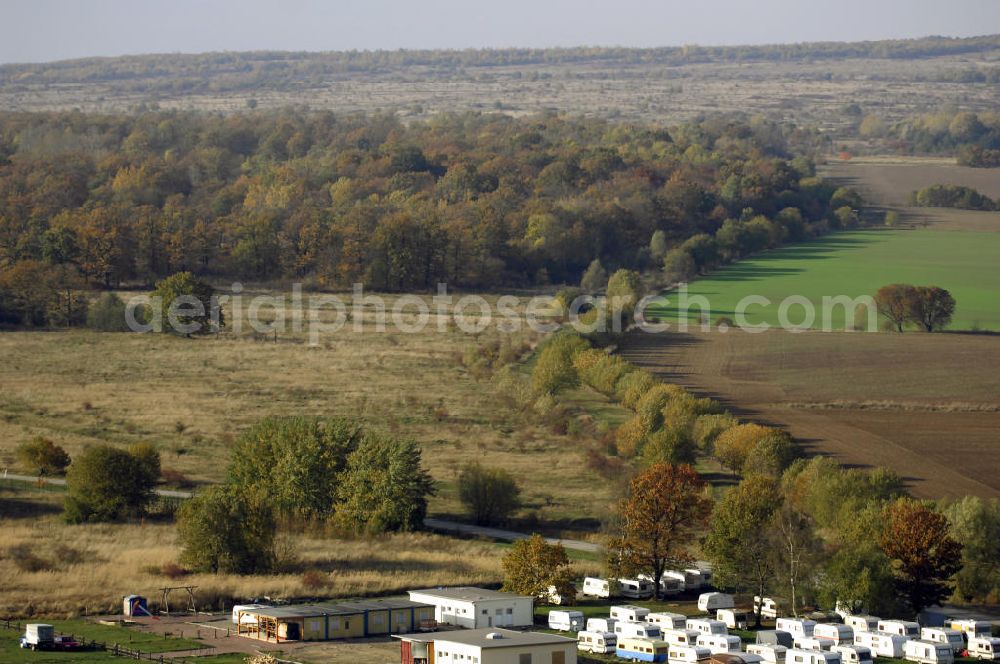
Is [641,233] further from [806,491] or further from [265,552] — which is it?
[265,552]

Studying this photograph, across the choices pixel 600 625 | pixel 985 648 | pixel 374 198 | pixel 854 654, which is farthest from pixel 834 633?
pixel 374 198

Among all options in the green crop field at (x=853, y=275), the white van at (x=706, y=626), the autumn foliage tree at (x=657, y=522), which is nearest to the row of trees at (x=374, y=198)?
the green crop field at (x=853, y=275)

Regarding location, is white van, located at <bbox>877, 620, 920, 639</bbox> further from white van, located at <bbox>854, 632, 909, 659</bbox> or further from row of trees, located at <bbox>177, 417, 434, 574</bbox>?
row of trees, located at <bbox>177, 417, 434, 574</bbox>

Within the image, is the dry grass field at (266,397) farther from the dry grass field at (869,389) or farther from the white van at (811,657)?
the white van at (811,657)

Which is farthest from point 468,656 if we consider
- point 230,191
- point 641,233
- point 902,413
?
point 230,191

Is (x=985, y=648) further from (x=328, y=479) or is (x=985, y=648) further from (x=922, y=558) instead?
(x=328, y=479)
